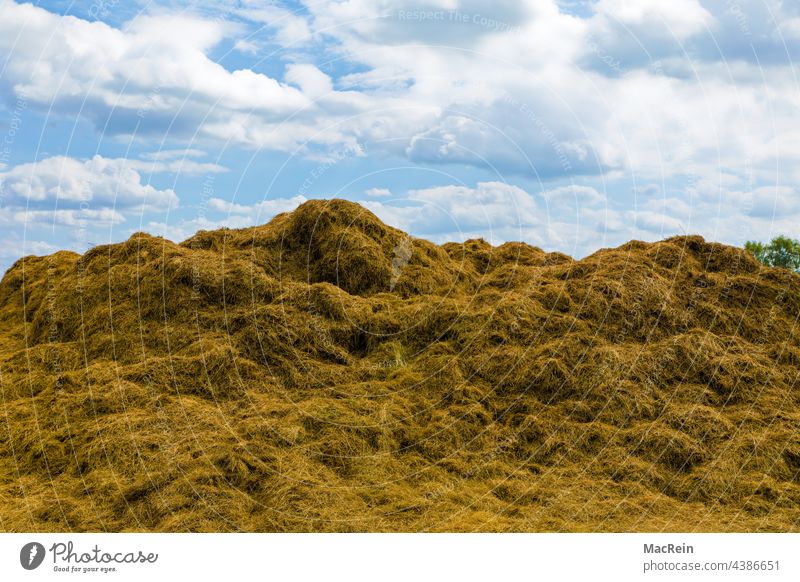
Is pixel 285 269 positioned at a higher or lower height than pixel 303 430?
higher

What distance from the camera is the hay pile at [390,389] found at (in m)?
8.01

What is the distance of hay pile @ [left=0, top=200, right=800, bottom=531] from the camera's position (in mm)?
8008

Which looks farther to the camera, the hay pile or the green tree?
the green tree

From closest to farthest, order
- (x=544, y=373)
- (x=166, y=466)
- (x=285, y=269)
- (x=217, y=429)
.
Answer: (x=166, y=466), (x=217, y=429), (x=544, y=373), (x=285, y=269)

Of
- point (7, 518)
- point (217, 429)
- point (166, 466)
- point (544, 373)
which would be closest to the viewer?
point (7, 518)

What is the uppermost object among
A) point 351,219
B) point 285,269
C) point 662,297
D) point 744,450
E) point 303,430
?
point 351,219

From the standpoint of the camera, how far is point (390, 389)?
10.0 metres

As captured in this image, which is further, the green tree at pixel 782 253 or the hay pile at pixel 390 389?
the green tree at pixel 782 253

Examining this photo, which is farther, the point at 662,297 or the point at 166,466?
the point at 662,297

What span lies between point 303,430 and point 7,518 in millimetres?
3555

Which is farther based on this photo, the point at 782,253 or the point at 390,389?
the point at 782,253

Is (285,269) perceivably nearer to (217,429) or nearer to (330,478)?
(217,429)

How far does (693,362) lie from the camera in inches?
412

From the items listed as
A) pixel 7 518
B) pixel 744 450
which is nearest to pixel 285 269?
pixel 7 518
